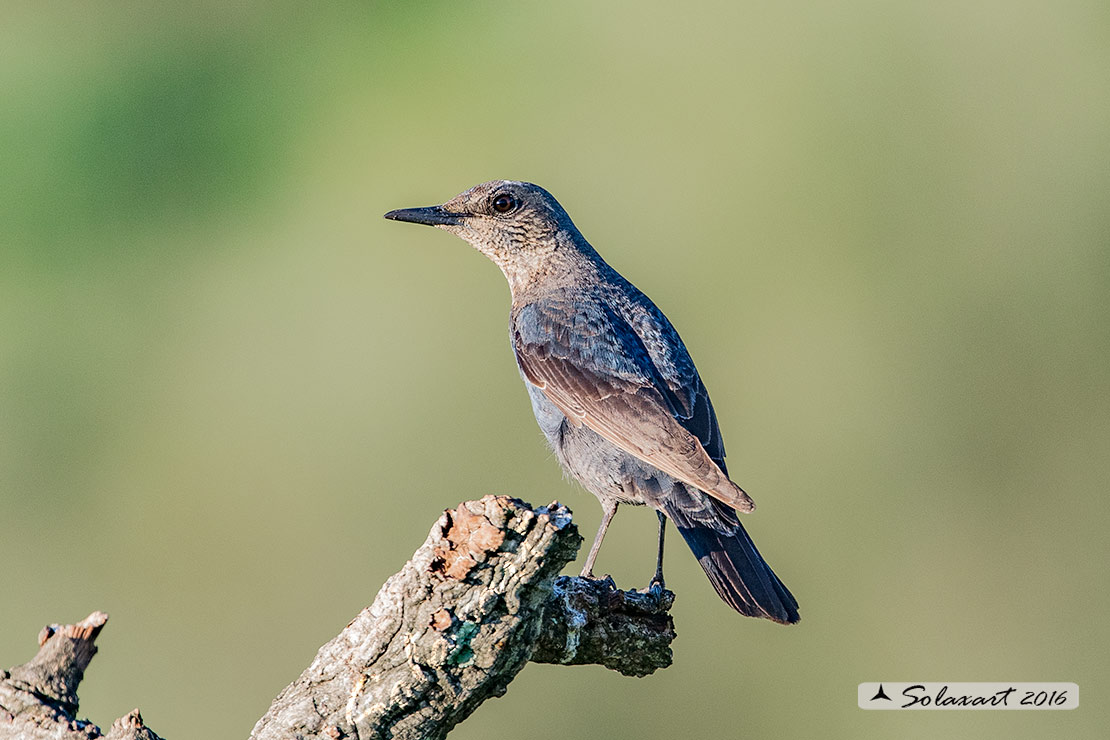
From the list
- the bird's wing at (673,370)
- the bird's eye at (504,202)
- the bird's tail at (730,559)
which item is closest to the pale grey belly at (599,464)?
the bird's tail at (730,559)

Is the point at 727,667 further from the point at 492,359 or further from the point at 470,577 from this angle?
the point at 470,577

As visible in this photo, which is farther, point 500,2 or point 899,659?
point 500,2

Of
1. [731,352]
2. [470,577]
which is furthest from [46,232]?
[470,577]

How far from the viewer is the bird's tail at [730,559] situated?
4887 mm

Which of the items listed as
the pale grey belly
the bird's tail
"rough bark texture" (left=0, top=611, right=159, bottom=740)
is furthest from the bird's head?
"rough bark texture" (left=0, top=611, right=159, bottom=740)

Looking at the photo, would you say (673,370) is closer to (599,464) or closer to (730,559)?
(599,464)

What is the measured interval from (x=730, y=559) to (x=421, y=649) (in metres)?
1.89

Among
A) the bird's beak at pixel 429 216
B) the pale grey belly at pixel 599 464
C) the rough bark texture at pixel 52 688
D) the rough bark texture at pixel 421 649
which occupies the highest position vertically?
the bird's beak at pixel 429 216

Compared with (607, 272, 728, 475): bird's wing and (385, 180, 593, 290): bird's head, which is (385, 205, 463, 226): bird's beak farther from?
(607, 272, 728, 475): bird's wing

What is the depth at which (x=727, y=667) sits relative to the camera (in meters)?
7.68

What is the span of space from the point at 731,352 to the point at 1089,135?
3597 mm

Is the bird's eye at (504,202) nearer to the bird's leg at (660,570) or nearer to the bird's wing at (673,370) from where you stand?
the bird's wing at (673,370)

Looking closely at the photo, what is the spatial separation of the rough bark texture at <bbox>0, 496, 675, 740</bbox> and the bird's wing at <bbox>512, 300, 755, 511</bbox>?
1429 millimetres

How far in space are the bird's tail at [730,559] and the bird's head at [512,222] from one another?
5.50 ft
